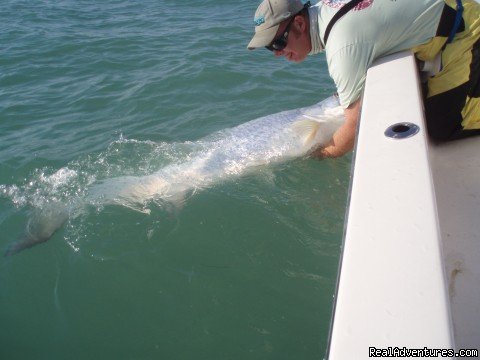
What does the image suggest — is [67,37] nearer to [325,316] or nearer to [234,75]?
[234,75]

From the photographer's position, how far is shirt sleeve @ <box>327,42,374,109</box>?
8.38 feet

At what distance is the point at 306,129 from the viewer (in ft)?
14.0

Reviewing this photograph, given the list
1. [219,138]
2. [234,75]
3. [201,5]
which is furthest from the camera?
[201,5]

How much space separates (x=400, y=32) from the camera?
257 cm

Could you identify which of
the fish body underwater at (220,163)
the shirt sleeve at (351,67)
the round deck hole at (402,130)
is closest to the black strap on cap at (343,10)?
the shirt sleeve at (351,67)

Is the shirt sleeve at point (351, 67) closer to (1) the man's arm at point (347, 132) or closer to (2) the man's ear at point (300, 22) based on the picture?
(1) the man's arm at point (347, 132)

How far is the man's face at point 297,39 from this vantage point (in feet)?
9.35

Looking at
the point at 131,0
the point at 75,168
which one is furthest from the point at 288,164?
the point at 131,0

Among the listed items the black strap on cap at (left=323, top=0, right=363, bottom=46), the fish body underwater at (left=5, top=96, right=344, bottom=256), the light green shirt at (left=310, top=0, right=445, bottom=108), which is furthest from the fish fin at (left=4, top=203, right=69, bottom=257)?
the black strap on cap at (left=323, top=0, right=363, bottom=46)

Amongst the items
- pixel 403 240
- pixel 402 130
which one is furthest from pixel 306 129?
pixel 403 240

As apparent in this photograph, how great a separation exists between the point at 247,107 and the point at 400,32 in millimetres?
3436

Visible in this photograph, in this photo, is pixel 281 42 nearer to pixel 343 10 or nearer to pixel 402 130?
pixel 343 10

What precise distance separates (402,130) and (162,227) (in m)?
2.48

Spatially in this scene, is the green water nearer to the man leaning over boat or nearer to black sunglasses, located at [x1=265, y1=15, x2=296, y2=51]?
the man leaning over boat
